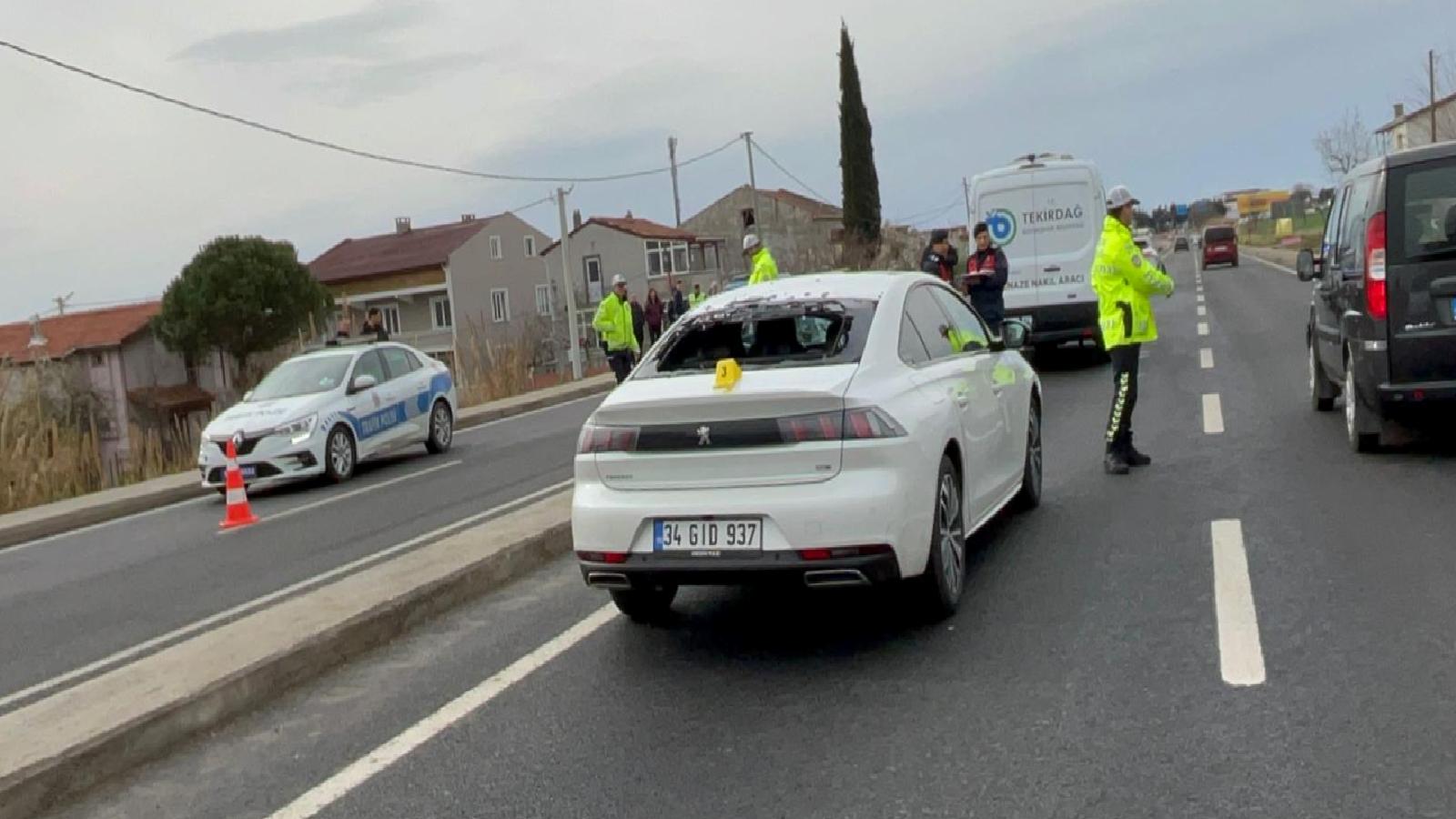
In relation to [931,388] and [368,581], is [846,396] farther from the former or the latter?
[368,581]

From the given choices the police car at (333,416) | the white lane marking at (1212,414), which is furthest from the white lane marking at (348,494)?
the white lane marking at (1212,414)

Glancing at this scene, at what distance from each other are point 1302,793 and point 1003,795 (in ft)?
2.79

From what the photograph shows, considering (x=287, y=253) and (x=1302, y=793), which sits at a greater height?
(x=287, y=253)

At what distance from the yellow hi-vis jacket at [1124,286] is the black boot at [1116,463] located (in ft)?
2.50

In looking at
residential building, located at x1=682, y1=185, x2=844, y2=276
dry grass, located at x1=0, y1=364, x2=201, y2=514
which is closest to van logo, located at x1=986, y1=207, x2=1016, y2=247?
dry grass, located at x1=0, y1=364, x2=201, y2=514

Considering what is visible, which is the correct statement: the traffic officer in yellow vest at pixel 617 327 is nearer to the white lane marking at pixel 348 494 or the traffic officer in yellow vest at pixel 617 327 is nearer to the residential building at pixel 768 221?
→ the white lane marking at pixel 348 494

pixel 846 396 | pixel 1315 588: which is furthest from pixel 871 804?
pixel 1315 588

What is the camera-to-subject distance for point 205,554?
10594mm

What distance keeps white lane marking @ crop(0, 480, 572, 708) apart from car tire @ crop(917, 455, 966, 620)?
13.8 feet

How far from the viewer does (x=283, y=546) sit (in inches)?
411

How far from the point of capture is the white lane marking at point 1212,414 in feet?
36.8

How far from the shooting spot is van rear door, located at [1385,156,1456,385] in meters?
8.49

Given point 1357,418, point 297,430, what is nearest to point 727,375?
point 1357,418

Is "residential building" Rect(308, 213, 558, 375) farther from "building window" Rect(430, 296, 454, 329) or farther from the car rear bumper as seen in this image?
the car rear bumper
